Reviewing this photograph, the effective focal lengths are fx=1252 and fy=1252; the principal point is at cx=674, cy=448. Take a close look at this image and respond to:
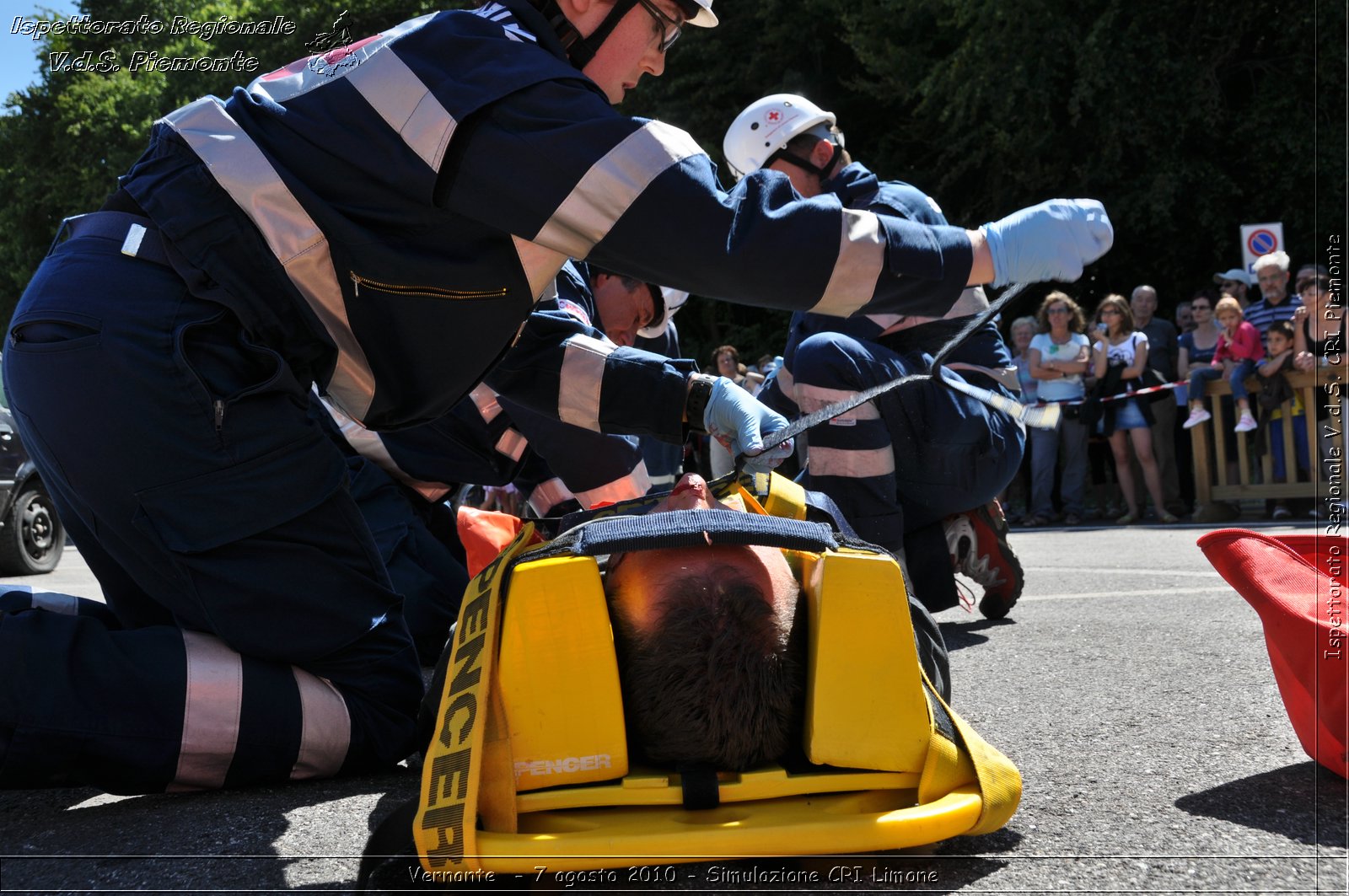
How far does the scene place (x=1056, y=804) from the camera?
7.18ft

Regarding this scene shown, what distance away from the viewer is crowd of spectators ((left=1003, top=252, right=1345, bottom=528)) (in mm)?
8883

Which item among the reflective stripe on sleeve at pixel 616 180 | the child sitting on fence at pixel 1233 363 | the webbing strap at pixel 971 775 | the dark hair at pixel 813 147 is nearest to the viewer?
the webbing strap at pixel 971 775

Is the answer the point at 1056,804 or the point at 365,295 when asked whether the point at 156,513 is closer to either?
the point at 365,295

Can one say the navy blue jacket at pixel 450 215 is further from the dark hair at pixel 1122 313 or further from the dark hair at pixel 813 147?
the dark hair at pixel 1122 313

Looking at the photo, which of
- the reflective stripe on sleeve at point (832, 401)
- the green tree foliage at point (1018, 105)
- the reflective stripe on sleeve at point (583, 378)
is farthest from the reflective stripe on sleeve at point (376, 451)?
the green tree foliage at point (1018, 105)

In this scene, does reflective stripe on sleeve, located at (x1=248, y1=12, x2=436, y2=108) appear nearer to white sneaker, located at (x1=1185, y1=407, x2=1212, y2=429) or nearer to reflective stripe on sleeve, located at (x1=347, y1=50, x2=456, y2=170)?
reflective stripe on sleeve, located at (x1=347, y1=50, x2=456, y2=170)

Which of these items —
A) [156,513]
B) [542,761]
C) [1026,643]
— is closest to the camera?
[542,761]

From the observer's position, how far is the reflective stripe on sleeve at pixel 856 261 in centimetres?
229

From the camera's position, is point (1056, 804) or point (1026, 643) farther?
point (1026, 643)

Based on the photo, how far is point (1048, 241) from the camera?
7.64 ft

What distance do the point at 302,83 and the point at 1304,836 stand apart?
2254 millimetres

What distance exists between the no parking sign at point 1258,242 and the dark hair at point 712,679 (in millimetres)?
9356

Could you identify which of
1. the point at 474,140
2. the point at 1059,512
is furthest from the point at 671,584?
the point at 1059,512

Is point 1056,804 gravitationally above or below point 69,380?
below
